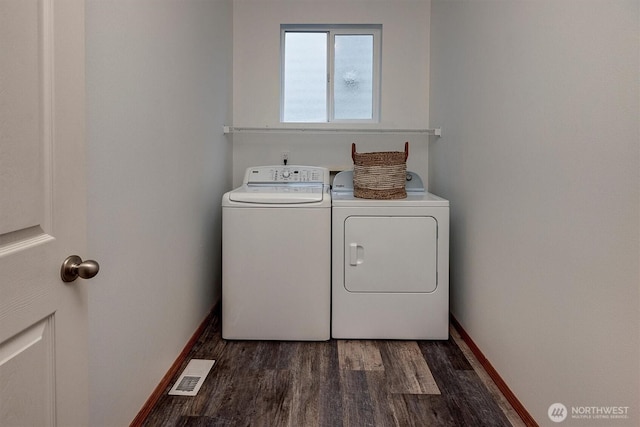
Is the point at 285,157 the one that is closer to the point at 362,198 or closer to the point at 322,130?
the point at 322,130

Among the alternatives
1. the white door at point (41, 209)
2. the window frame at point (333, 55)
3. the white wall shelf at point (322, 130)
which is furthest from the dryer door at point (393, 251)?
the white door at point (41, 209)

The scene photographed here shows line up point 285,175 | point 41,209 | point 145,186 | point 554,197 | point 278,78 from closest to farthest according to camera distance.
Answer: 1. point 41,209
2. point 554,197
3. point 145,186
4. point 285,175
5. point 278,78

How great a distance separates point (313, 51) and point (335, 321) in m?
1.98

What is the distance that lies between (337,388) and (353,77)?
2.21m

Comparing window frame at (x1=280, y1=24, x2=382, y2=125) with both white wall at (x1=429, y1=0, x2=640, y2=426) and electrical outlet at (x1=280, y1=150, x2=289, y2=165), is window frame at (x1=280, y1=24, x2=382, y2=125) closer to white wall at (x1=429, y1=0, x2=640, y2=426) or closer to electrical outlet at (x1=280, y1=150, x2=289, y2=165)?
electrical outlet at (x1=280, y1=150, x2=289, y2=165)

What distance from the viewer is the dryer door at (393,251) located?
7.57 ft

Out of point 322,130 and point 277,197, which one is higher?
point 322,130

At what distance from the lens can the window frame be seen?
10.1 ft

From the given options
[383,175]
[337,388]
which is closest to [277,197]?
[383,175]

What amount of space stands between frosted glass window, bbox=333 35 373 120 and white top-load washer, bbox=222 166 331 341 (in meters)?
1.12

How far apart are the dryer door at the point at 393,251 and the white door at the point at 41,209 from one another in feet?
5.22

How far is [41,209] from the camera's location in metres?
0.74

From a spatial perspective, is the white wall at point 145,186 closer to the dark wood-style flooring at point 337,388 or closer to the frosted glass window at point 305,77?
the dark wood-style flooring at point 337,388

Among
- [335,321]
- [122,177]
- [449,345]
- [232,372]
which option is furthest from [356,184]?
[122,177]
